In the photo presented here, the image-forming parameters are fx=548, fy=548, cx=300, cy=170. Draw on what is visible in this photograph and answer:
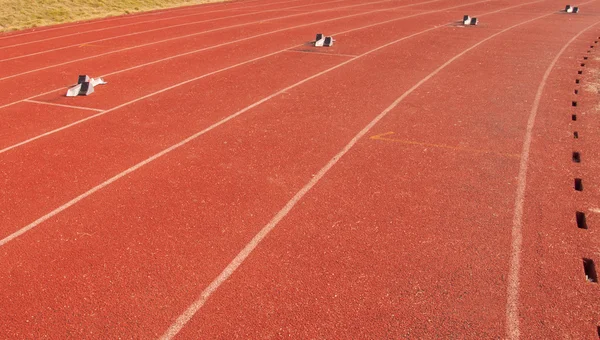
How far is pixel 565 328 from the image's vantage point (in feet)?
13.0

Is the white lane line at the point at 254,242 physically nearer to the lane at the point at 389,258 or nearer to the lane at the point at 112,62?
the lane at the point at 389,258

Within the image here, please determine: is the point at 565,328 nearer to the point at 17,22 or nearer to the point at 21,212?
the point at 21,212

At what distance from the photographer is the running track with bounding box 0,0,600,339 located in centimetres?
419

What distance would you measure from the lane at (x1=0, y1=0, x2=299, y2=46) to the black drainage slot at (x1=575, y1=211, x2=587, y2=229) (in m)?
16.4

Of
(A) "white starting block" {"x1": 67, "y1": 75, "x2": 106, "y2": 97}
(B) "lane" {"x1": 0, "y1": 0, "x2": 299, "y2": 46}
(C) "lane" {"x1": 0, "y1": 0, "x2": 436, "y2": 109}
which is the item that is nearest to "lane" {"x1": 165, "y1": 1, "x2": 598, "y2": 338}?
(A) "white starting block" {"x1": 67, "y1": 75, "x2": 106, "y2": 97}

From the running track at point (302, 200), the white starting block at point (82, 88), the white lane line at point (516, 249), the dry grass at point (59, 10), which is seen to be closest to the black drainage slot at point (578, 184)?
the running track at point (302, 200)

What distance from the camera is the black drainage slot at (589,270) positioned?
4.54 meters

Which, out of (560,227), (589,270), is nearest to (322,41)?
(560,227)

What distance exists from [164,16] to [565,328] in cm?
2081

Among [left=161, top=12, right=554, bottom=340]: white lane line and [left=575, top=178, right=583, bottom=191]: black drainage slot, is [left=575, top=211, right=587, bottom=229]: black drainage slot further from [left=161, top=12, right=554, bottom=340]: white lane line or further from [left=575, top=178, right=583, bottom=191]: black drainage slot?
[left=161, top=12, right=554, bottom=340]: white lane line

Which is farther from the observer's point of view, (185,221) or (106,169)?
(106,169)

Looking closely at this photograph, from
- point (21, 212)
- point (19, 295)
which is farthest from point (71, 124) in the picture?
point (19, 295)

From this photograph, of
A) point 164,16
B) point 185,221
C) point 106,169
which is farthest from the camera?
point 164,16

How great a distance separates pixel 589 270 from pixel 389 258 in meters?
1.68
